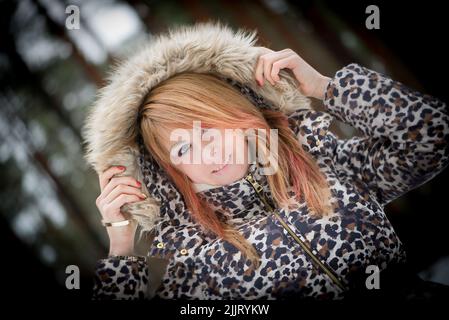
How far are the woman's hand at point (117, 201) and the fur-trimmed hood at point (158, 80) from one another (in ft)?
0.08

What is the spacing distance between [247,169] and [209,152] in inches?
5.5

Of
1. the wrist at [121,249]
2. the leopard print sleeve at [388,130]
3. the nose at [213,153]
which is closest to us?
the leopard print sleeve at [388,130]

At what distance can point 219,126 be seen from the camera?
1117 millimetres

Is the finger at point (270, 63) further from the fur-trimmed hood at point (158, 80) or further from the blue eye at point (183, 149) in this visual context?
the blue eye at point (183, 149)

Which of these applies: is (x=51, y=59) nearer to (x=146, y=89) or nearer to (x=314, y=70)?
(x=146, y=89)

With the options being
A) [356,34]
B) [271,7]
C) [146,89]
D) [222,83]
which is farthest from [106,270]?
[356,34]

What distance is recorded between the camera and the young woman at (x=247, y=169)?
3.57 feet

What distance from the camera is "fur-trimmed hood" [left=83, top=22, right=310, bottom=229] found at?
1141 millimetres

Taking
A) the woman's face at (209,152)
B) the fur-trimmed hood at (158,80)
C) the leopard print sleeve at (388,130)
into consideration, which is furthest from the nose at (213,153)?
the leopard print sleeve at (388,130)

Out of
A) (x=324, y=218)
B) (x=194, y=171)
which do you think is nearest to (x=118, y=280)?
(x=194, y=171)

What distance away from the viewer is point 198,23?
1.27 m

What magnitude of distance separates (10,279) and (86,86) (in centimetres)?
75

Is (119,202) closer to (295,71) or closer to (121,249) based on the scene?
(121,249)

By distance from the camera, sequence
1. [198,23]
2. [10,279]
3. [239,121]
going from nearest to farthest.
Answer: [239,121]
[198,23]
[10,279]
